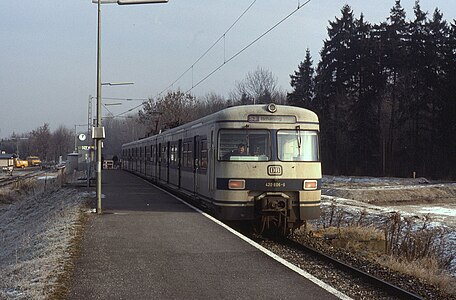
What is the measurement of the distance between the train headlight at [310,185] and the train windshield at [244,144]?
115 centimetres

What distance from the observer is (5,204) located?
109 ft

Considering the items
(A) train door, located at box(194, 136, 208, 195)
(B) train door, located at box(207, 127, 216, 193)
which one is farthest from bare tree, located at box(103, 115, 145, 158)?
(B) train door, located at box(207, 127, 216, 193)

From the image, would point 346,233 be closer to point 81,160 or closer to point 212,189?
point 212,189

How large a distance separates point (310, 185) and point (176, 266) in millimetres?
5905

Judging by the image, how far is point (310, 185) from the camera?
14.0 metres

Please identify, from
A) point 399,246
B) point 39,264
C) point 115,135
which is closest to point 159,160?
point 399,246

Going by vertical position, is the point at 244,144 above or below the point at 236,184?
above

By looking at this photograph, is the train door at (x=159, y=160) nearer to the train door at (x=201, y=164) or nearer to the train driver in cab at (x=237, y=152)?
the train door at (x=201, y=164)

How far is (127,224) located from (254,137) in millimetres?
3855

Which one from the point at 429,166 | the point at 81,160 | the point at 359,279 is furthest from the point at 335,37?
the point at 359,279

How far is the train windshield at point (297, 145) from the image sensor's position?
14.0 metres

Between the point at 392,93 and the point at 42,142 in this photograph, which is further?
the point at 42,142

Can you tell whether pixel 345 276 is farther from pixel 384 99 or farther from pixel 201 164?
pixel 384 99

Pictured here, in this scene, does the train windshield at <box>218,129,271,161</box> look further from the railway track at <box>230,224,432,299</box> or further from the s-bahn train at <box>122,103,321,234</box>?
the railway track at <box>230,224,432,299</box>
